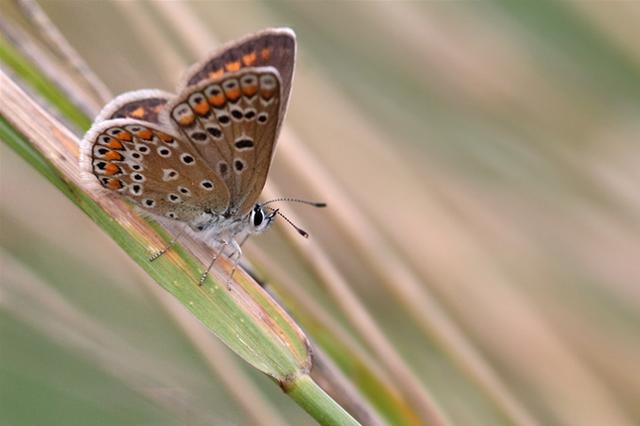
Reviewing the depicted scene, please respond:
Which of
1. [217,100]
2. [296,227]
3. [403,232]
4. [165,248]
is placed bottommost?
[403,232]

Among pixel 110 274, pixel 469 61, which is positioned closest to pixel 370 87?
pixel 469 61

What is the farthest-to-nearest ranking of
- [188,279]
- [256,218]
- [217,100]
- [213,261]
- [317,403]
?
[256,218], [217,100], [213,261], [188,279], [317,403]

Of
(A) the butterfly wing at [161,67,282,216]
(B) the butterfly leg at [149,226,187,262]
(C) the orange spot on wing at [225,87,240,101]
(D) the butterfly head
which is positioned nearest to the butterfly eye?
(D) the butterfly head

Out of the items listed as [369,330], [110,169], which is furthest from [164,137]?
[369,330]

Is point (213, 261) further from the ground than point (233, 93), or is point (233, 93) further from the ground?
point (233, 93)

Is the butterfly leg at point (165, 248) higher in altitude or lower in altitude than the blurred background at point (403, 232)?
higher

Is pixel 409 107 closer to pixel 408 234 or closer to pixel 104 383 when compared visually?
pixel 408 234

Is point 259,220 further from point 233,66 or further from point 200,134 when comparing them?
point 233,66

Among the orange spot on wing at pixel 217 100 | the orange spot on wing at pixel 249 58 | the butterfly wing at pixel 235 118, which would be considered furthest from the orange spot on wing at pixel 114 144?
the orange spot on wing at pixel 249 58

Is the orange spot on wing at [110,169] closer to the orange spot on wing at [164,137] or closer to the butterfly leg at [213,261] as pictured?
the orange spot on wing at [164,137]
